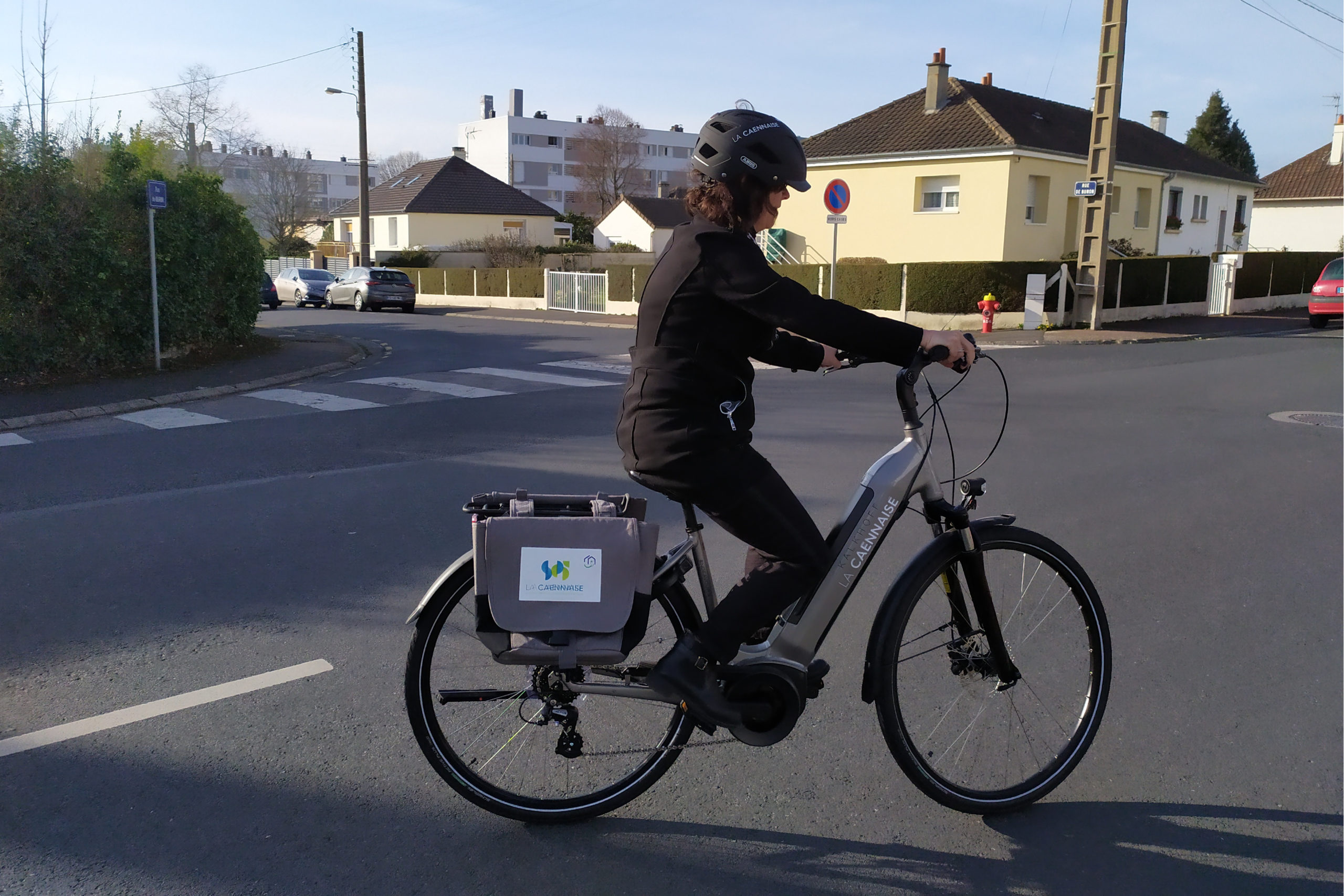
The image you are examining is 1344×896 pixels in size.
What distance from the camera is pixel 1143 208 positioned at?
120 feet

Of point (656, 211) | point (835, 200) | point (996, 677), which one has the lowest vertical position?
point (996, 677)

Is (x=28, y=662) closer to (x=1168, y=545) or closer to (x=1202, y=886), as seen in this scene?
(x=1202, y=886)

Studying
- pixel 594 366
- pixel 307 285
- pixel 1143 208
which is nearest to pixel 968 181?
pixel 1143 208

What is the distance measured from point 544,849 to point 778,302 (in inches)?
65.8

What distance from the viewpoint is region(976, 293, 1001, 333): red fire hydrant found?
Result: 22469 mm

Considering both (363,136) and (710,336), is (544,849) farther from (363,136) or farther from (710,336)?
(363,136)

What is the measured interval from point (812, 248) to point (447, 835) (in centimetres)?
3368

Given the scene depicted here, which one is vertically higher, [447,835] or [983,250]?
[983,250]

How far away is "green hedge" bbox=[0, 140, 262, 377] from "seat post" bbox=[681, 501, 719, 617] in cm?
1261

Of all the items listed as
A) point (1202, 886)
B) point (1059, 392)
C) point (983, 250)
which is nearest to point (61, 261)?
point (1059, 392)

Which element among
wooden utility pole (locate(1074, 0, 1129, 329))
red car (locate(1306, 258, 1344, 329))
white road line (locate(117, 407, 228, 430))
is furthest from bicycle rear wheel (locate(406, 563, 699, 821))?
red car (locate(1306, 258, 1344, 329))

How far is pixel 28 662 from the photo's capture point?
432cm

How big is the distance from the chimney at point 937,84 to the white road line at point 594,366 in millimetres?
20725

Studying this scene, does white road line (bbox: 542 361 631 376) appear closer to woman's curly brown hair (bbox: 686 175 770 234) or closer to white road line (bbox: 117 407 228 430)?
white road line (bbox: 117 407 228 430)
